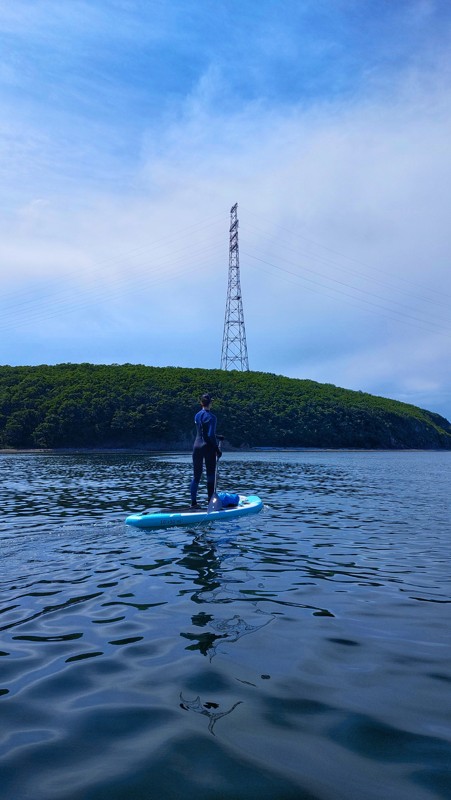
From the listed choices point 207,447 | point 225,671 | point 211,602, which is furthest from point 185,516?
point 225,671

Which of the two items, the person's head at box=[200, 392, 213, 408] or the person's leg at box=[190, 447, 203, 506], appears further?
the person's leg at box=[190, 447, 203, 506]

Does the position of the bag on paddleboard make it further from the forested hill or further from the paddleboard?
the forested hill

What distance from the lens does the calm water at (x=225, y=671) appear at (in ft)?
11.3

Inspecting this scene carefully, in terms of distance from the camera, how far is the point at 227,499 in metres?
15.2

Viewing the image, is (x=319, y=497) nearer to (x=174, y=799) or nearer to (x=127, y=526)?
(x=127, y=526)

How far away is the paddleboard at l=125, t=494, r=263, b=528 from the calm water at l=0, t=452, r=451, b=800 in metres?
1.81

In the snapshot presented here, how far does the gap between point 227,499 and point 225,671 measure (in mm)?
10275

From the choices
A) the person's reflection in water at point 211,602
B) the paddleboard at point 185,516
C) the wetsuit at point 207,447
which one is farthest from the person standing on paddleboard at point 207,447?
the person's reflection in water at point 211,602

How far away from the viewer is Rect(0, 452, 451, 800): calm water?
3.44 m

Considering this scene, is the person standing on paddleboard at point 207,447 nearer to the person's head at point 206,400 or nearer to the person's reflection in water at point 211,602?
the person's head at point 206,400

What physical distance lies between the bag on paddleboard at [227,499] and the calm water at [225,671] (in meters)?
3.90

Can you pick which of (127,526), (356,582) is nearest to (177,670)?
(356,582)

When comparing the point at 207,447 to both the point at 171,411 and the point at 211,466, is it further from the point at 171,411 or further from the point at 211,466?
the point at 171,411

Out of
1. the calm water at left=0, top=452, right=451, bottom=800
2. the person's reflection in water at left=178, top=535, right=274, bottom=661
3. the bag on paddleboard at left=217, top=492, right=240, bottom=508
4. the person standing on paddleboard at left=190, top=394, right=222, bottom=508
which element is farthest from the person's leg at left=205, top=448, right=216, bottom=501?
the person's reflection in water at left=178, top=535, right=274, bottom=661
